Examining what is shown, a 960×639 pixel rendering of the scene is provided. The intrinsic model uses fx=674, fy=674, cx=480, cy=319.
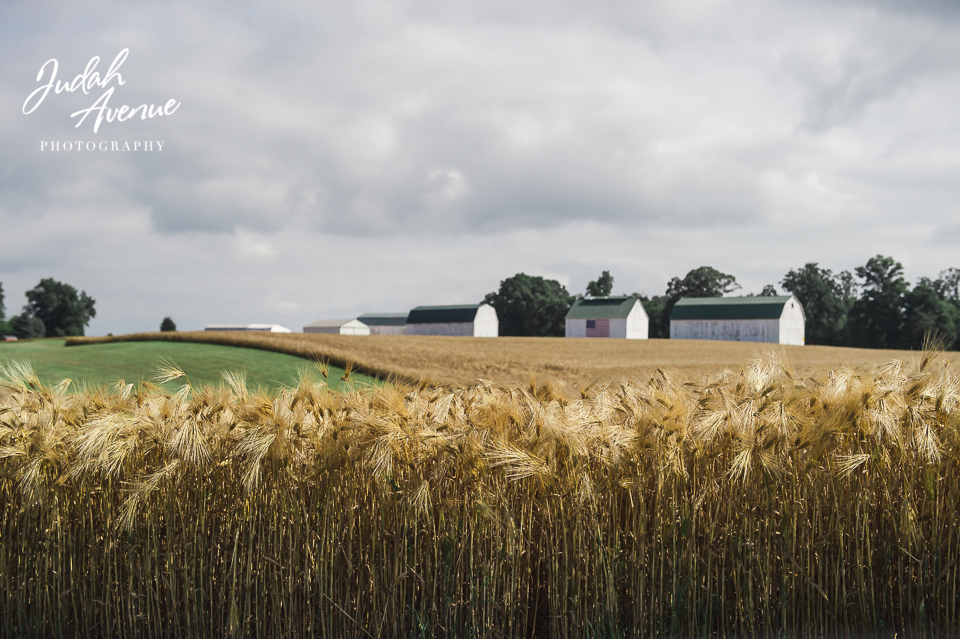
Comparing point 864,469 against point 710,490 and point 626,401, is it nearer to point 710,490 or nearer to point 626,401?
point 710,490

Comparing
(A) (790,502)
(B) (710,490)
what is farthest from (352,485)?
(A) (790,502)

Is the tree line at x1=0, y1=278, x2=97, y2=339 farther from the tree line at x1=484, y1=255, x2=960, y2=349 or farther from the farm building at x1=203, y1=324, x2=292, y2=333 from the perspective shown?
the tree line at x1=484, y1=255, x2=960, y2=349

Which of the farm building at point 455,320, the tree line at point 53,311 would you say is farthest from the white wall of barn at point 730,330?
the tree line at point 53,311

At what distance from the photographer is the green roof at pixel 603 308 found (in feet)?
205

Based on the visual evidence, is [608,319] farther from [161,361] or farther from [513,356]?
[161,361]

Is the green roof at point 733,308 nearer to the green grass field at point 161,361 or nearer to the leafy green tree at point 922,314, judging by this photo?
the leafy green tree at point 922,314

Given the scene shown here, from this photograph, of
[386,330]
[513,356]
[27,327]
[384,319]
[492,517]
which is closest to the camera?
[492,517]

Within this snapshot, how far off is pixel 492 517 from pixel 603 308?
201ft

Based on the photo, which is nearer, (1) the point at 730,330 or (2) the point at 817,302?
(1) the point at 730,330

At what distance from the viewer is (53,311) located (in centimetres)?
7644

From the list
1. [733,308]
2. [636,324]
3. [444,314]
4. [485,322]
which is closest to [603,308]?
[636,324]

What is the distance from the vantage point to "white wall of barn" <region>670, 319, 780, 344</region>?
55938mm

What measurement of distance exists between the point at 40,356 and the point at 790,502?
29.2m

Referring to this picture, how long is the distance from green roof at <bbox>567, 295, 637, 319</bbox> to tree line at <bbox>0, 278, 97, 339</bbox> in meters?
53.8
